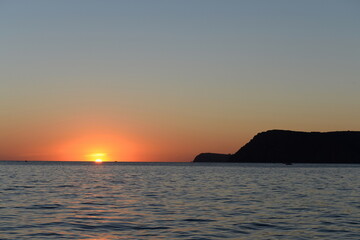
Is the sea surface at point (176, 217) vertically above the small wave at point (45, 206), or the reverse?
the small wave at point (45, 206)

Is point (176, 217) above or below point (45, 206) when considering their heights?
below

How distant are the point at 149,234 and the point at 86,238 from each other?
11.0 feet

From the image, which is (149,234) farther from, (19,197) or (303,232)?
(19,197)

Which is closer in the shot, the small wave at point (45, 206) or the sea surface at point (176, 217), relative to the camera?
the sea surface at point (176, 217)

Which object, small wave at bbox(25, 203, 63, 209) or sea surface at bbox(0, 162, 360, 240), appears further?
small wave at bbox(25, 203, 63, 209)

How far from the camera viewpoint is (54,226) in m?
28.3

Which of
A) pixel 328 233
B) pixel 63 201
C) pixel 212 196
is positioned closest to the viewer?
pixel 328 233

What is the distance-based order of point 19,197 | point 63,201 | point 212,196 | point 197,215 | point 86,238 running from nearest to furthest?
point 86,238 < point 197,215 < point 63,201 < point 19,197 < point 212,196

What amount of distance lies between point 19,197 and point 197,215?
20074mm

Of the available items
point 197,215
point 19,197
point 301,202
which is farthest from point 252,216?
point 19,197

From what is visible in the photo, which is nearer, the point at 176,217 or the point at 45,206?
the point at 176,217

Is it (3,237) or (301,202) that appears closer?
(3,237)

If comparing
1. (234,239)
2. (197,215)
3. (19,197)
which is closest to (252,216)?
(197,215)

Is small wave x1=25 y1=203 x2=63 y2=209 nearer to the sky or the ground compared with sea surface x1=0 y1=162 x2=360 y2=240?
nearer to the sky
